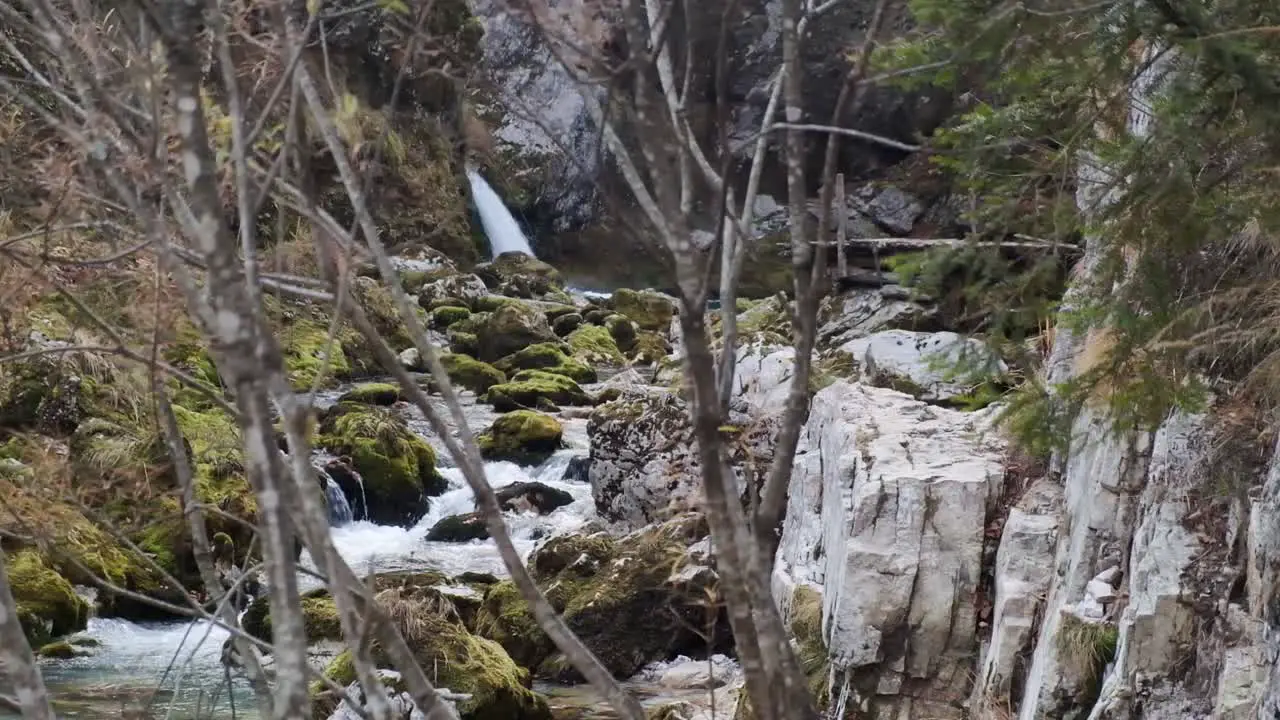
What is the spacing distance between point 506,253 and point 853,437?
22.2 metres

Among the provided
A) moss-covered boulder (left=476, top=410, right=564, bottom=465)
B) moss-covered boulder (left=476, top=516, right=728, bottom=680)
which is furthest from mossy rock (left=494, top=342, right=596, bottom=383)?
moss-covered boulder (left=476, top=516, right=728, bottom=680)

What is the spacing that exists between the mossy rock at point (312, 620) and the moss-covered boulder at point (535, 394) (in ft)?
26.4

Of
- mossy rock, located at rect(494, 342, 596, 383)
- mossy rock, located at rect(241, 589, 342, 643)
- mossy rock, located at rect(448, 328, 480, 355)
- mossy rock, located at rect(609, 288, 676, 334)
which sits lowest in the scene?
mossy rock, located at rect(241, 589, 342, 643)

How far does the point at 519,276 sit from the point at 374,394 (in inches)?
414

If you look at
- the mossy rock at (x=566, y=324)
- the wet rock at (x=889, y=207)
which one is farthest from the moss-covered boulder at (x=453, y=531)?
the wet rock at (x=889, y=207)

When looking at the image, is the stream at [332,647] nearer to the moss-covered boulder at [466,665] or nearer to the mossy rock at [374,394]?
the mossy rock at [374,394]

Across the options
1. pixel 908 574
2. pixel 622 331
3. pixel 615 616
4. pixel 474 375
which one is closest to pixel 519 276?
pixel 622 331

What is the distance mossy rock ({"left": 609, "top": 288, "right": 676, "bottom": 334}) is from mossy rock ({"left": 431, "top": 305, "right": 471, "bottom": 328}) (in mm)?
3595

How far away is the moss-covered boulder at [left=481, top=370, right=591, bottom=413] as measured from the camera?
60.5 ft

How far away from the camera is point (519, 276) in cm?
2727

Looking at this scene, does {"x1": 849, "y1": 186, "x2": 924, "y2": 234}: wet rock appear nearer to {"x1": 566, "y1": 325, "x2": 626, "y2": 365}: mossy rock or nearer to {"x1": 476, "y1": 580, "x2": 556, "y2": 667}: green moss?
{"x1": 566, "y1": 325, "x2": 626, "y2": 365}: mossy rock

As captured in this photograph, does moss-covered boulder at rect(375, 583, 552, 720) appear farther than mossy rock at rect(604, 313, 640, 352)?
No

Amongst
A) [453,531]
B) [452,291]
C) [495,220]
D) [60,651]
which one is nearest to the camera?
[60,651]

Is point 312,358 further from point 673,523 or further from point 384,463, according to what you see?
point 673,523
